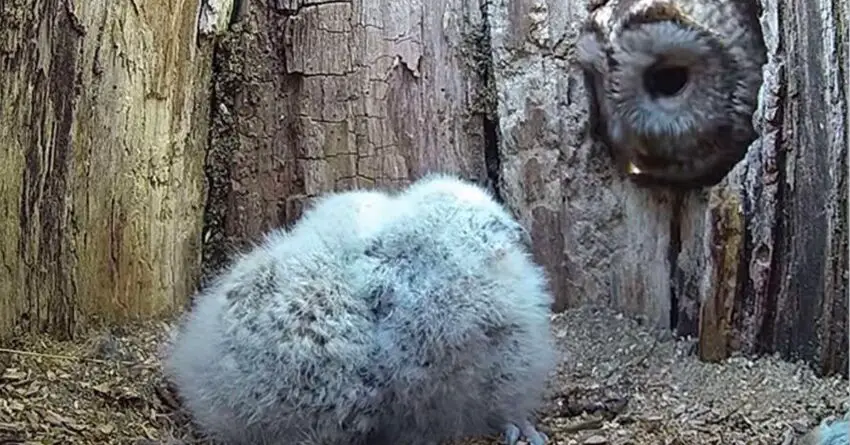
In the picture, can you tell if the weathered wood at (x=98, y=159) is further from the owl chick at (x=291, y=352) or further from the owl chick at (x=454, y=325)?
the owl chick at (x=454, y=325)

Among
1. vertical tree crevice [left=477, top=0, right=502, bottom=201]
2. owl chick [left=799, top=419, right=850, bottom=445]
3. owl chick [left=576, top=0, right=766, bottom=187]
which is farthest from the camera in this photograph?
vertical tree crevice [left=477, top=0, right=502, bottom=201]

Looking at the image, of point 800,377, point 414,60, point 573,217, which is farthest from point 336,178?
point 800,377

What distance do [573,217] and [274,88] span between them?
0.45 m

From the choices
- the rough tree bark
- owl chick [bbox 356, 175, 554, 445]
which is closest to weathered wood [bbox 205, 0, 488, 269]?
the rough tree bark

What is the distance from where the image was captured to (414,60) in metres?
1.64

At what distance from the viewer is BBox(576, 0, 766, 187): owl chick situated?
1552 mm

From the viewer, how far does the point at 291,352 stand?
126 cm

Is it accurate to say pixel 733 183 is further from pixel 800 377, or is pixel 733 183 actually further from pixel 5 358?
pixel 5 358

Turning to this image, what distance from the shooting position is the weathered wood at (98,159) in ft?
4.55

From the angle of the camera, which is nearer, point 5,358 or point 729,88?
point 5,358

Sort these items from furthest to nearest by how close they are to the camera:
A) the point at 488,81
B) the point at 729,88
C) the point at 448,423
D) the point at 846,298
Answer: the point at 488,81
the point at 729,88
the point at 846,298
the point at 448,423

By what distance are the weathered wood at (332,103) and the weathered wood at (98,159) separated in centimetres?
4

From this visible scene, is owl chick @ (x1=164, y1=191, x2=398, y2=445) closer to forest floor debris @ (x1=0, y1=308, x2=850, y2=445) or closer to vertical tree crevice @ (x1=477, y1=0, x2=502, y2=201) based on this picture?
forest floor debris @ (x1=0, y1=308, x2=850, y2=445)

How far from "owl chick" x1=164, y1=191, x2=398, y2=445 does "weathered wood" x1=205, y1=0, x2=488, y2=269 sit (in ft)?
0.97
